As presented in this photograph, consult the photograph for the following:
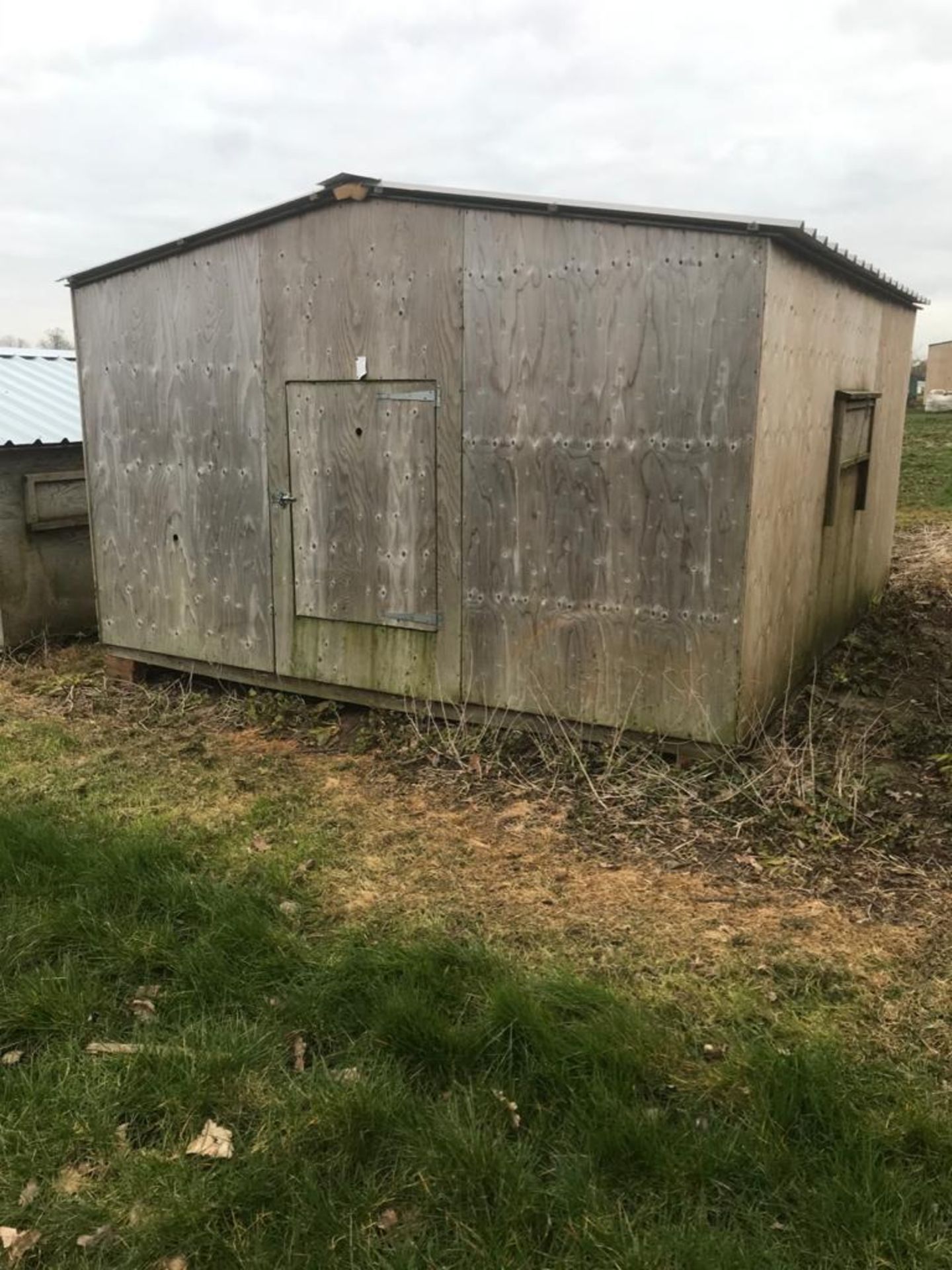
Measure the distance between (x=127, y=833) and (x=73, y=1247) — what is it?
7.33 feet

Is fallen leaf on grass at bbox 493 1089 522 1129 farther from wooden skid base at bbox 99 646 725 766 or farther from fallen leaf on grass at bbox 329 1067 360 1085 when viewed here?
wooden skid base at bbox 99 646 725 766

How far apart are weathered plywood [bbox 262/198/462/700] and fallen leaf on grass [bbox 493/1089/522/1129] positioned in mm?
3011

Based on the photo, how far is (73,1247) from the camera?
2404mm

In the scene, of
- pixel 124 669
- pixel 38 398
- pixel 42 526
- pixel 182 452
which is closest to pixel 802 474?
pixel 182 452

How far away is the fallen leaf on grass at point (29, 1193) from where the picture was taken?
2.52m

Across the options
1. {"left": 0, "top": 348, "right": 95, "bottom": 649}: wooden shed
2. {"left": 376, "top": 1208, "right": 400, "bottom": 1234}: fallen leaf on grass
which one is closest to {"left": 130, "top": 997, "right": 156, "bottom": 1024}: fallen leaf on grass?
{"left": 376, "top": 1208, "right": 400, "bottom": 1234}: fallen leaf on grass

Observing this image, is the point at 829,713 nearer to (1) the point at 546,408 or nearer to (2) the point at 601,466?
(2) the point at 601,466

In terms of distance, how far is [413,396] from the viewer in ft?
18.0

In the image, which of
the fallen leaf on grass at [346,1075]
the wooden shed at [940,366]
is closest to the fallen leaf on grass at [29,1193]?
the fallen leaf on grass at [346,1075]

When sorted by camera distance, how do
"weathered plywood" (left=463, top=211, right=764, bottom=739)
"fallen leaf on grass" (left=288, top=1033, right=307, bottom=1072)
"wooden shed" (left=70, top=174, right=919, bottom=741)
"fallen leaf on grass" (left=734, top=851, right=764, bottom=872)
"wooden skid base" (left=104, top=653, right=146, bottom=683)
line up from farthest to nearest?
1. "wooden skid base" (left=104, top=653, right=146, bottom=683)
2. "wooden shed" (left=70, top=174, right=919, bottom=741)
3. "weathered plywood" (left=463, top=211, right=764, bottom=739)
4. "fallen leaf on grass" (left=734, top=851, right=764, bottom=872)
5. "fallen leaf on grass" (left=288, top=1033, right=307, bottom=1072)

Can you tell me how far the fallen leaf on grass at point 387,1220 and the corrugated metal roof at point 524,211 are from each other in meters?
3.97

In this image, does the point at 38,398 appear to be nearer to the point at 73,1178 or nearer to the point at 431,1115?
the point at 73,1178

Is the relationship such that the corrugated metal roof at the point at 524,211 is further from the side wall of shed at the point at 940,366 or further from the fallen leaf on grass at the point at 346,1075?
the side wall of shed at the point at 940,366

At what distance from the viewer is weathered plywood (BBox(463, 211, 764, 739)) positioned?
468 cm
